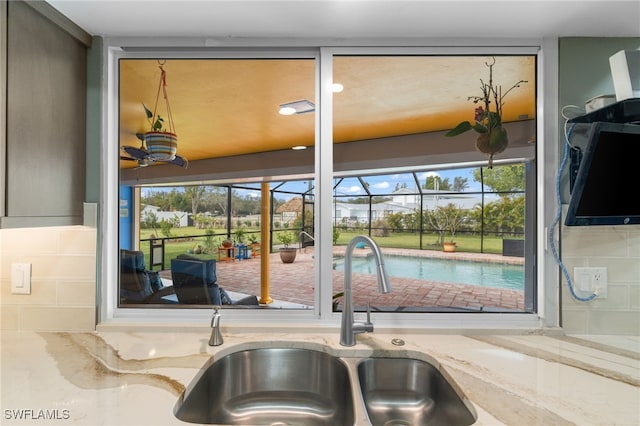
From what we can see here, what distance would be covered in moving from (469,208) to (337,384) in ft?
4.10

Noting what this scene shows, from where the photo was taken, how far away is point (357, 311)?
1.33m

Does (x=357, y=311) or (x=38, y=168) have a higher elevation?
(x=38, y=168)

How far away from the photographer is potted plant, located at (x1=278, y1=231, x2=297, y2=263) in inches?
77.9

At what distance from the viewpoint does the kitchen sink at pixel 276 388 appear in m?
1.05

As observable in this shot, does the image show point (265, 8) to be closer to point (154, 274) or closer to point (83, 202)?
point (83, 202)

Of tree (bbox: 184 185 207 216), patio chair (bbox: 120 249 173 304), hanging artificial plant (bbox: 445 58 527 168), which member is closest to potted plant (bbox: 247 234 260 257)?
tree (bbox: 184 185 207 216)

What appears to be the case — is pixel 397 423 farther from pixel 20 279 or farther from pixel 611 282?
pixel 20 279

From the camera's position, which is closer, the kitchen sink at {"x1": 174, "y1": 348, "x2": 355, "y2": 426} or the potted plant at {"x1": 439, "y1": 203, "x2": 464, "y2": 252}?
the kitchen sink at {"x1": 174, "y1": 348, "x2": 355, "y2": 426}

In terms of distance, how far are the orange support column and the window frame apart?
0.87 meters

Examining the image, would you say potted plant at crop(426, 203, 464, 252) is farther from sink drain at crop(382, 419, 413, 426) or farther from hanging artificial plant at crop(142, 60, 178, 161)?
hanging artificial plant at crop(142, 60, 178, 161)

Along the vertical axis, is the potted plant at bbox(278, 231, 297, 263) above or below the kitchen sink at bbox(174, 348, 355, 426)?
above

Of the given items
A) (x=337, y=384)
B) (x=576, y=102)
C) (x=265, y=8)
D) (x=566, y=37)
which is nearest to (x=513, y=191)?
(x=576, y=102)

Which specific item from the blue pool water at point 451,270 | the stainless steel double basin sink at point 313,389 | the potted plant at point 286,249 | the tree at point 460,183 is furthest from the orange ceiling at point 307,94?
the stainless steel double basin sink at point 313,389

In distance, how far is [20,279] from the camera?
4.08 feet
